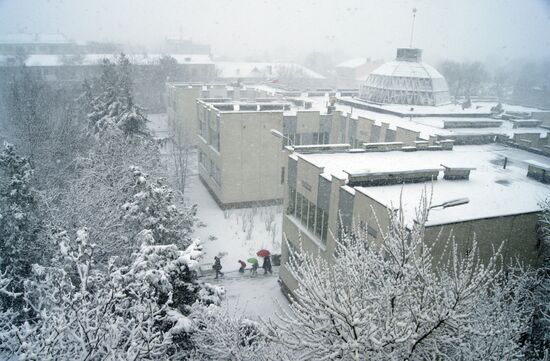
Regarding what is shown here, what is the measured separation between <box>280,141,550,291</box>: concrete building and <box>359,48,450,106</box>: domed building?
52.4ft

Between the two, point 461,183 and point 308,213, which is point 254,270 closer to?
point 308,213

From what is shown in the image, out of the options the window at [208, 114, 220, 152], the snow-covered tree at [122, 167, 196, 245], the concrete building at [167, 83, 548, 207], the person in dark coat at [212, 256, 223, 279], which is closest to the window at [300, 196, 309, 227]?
the person in dark coat at [212, 256, 223, 279]

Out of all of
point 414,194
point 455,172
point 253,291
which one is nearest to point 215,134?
point 253,291

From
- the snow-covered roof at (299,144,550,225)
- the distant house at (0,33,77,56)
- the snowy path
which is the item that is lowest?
the snowy path

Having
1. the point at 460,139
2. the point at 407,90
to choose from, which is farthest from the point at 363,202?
the point at 407,90

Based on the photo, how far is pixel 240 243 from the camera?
80.0 feet

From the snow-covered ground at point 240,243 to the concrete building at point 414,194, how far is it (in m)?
1.46

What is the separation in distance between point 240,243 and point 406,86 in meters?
24.7

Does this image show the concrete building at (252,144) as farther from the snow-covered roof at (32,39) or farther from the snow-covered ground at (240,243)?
the snow-covered roof at (32,39)

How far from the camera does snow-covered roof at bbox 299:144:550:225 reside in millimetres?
12797

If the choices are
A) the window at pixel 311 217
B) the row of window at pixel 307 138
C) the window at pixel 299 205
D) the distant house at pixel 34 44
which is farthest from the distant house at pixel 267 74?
the window at pixel 311 217

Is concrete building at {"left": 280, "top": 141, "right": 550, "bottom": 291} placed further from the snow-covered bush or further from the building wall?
the snow-covered bush

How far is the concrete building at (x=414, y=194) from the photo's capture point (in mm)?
12141

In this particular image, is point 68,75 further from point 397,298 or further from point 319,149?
point 397,298
